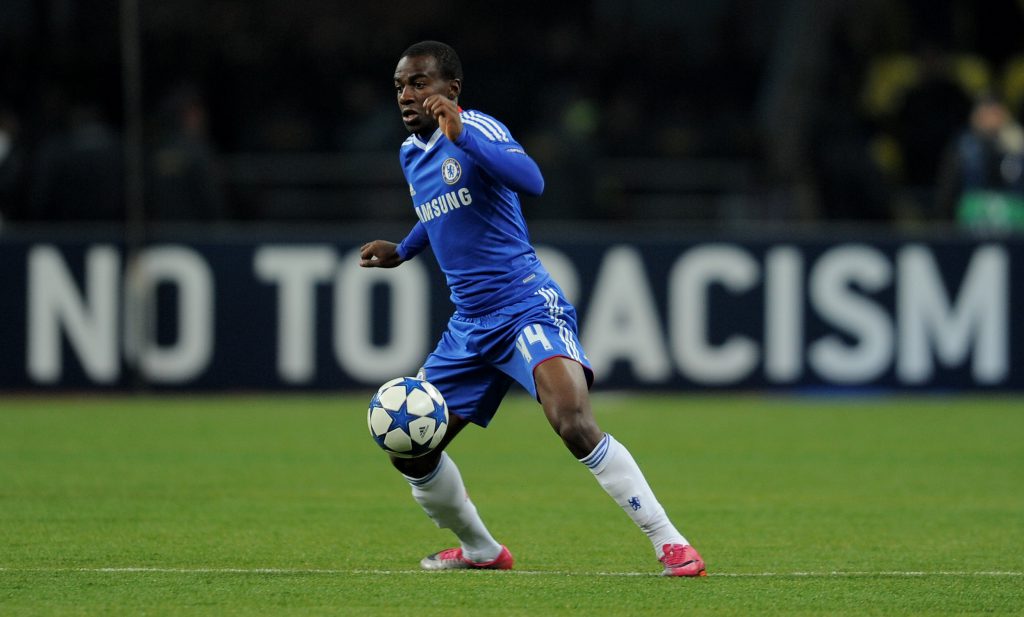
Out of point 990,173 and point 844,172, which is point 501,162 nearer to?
point 990,173

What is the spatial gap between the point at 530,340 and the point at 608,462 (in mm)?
524

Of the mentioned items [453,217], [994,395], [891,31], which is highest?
[891,31]

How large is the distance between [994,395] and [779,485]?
546 centimetres

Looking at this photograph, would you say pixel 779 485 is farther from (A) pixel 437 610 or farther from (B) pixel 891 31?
(B) pixel 891 31

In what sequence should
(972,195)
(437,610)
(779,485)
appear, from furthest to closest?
(972,195), (779,485), (437,610)

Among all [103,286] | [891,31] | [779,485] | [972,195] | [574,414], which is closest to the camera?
[574,414]

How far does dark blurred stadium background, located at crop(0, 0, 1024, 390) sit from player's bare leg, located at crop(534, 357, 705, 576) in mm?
7589

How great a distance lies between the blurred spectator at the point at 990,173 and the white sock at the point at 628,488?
917 cm

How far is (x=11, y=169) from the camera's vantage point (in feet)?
45.9

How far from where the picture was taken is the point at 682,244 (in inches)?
535

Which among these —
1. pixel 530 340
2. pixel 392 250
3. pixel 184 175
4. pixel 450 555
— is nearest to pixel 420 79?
pixel 392 250

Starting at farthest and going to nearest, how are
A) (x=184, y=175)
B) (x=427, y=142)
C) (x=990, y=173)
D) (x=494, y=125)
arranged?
(x=990, y=173) < (x=184, y=175) < (x=427, y=142) < (x=494, y=125)

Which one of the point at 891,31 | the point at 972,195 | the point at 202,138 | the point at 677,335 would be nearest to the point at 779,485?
the point at 677,335

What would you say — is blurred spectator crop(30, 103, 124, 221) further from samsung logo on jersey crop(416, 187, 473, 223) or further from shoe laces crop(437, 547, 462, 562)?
shoe laces crop(437, 547, 462, 562)
